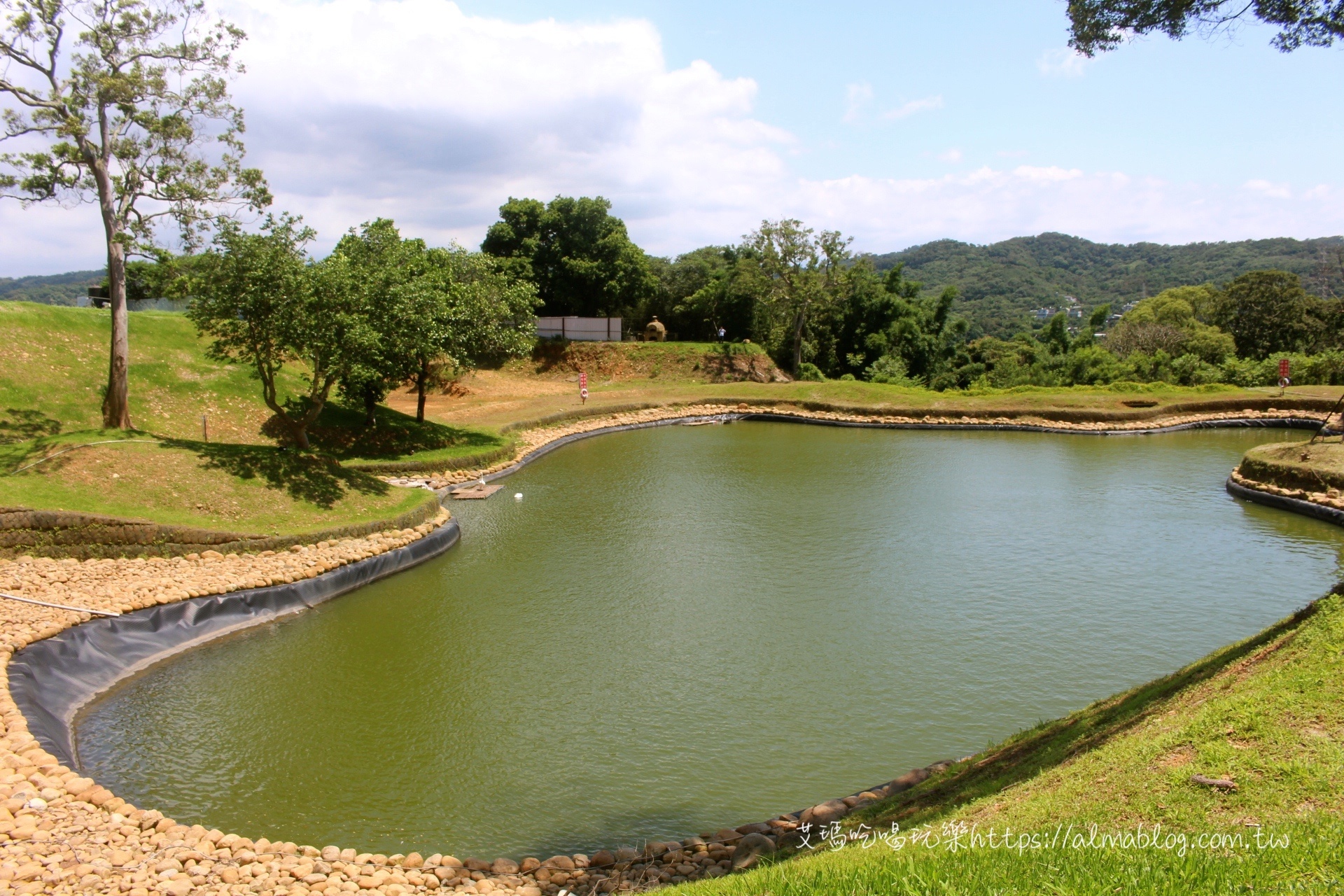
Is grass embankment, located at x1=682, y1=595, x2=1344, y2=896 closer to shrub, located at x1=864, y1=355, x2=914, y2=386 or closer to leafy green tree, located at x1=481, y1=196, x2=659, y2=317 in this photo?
shrub, located at x1=864, y1=355, x2=914, y2=386

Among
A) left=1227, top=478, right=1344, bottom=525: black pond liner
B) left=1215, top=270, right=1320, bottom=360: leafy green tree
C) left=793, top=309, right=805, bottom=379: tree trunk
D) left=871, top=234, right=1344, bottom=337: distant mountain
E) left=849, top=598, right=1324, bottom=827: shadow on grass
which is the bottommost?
left=849, top=598, right=1324, bottom=827: shadow on grass

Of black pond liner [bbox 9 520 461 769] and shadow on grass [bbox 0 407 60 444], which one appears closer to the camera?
black pond liner [bbox 9 520 461 769]

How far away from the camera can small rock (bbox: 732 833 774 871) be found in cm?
652

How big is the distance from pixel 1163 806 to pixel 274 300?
16.9 meters

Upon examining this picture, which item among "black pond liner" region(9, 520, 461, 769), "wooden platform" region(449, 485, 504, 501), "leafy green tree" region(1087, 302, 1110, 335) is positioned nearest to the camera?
"black pond liner" region(9, 520, 461, 769)

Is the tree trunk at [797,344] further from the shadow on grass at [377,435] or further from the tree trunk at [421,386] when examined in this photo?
the tree trunk at [421,386]

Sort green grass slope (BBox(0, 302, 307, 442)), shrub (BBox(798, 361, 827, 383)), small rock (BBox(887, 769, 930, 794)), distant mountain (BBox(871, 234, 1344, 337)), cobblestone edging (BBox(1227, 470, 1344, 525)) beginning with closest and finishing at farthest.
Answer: small rock (BBox(887, 769, 930, 794)) < cobblestone edging (BBox(1227, 470, 1344, 525)) < green grass slope (BBox(0, 302, 307, 442)) < shrub (BBox(798, 361, 827, 383)) < distant mountain (BBox(871, 234, 1344, 337))

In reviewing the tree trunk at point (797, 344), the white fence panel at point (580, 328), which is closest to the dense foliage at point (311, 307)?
the white fence panel at point (580, 328)

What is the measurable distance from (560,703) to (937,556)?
857 cm

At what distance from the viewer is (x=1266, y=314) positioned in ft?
162

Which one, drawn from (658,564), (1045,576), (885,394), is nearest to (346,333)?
(658,564)

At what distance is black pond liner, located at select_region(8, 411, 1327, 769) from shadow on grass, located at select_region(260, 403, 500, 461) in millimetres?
6888

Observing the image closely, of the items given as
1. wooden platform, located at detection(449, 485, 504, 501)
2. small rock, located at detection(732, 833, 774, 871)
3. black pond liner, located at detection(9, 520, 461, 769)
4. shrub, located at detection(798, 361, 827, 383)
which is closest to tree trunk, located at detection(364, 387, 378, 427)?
wooden platform, located at detection(449, 485, 504, 501)

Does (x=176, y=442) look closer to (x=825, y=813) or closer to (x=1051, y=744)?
(x=825, y=813)
